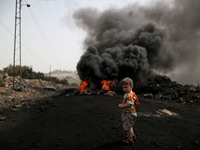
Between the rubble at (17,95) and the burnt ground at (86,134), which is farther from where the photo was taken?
the rubble at (17,95)

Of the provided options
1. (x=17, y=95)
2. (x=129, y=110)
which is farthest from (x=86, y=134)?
(x=17, y=95)

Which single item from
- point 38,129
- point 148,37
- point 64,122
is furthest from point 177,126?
point 148,37

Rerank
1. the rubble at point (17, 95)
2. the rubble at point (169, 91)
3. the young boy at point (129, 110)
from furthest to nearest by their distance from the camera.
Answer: the rubble at point (169, 91) < the rubble at point (17, 95) < the young boy at point (129, 110)

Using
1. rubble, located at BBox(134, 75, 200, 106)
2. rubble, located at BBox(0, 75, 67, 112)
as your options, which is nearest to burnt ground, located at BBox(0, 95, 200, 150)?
rubble, located at BBox(0, 75, 67, 112)

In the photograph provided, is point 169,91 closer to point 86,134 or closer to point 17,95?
point 86,134

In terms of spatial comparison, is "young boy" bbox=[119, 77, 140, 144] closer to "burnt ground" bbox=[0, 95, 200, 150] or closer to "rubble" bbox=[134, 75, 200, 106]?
"burnt ground" bbox=[0, 95, 200, 150]

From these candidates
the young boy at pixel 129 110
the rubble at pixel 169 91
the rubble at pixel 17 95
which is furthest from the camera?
the rubble at pixel 169 91

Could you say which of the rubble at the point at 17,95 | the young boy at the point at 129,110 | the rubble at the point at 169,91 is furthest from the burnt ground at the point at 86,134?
the rubble at the point at 169,91

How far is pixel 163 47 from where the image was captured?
67.3 feet

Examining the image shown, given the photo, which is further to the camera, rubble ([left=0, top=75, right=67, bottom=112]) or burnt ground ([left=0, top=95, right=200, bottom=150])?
rubble ([left=0, top=75, right=67, bottom=112])

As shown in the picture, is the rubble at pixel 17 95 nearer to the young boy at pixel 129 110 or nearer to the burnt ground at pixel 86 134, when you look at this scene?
the burnt ground at pixel 86 134

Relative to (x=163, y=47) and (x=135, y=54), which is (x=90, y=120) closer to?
(x=135, y=54)

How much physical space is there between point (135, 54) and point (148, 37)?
422cm

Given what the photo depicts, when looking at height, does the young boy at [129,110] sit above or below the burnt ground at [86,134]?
above
